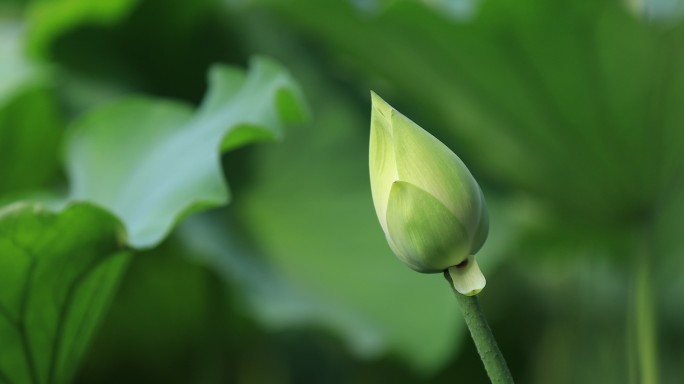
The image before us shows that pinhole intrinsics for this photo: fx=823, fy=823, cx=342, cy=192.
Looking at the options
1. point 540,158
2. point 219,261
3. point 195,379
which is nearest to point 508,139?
point 540,158

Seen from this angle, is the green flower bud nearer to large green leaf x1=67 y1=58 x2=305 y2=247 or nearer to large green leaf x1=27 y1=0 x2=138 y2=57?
large green leaf x1=67 y1=58 x2=305 y2=247

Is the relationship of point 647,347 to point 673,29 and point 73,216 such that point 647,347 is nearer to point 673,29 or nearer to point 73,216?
point 673,29

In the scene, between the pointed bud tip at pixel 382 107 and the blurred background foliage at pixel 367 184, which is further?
the blurred background foliage at pixel 367 184

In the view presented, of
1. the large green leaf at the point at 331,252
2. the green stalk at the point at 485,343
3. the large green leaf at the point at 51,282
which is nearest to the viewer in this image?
the green stalk at the point at 485,343

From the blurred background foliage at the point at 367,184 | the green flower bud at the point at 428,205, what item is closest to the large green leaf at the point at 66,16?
the blurred background foliage at the point at 367,184

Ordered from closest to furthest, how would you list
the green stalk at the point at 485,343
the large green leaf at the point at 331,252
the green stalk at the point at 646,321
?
the green stalk at the point at 485,343
the green stalk at the point at 646,321
the large green leaf at the point at 331,252

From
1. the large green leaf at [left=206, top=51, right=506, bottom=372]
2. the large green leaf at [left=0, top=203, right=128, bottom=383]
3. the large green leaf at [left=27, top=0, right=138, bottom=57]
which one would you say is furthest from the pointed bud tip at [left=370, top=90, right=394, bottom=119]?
the large green leaf at [left=27, top=0, right=138, bottom=57]

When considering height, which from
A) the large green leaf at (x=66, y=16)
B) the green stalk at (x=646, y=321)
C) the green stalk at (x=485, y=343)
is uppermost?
the green stalk at (x=485, y=343)

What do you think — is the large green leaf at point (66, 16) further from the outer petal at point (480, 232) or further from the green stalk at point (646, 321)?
the outer petal at point (480, 232)
